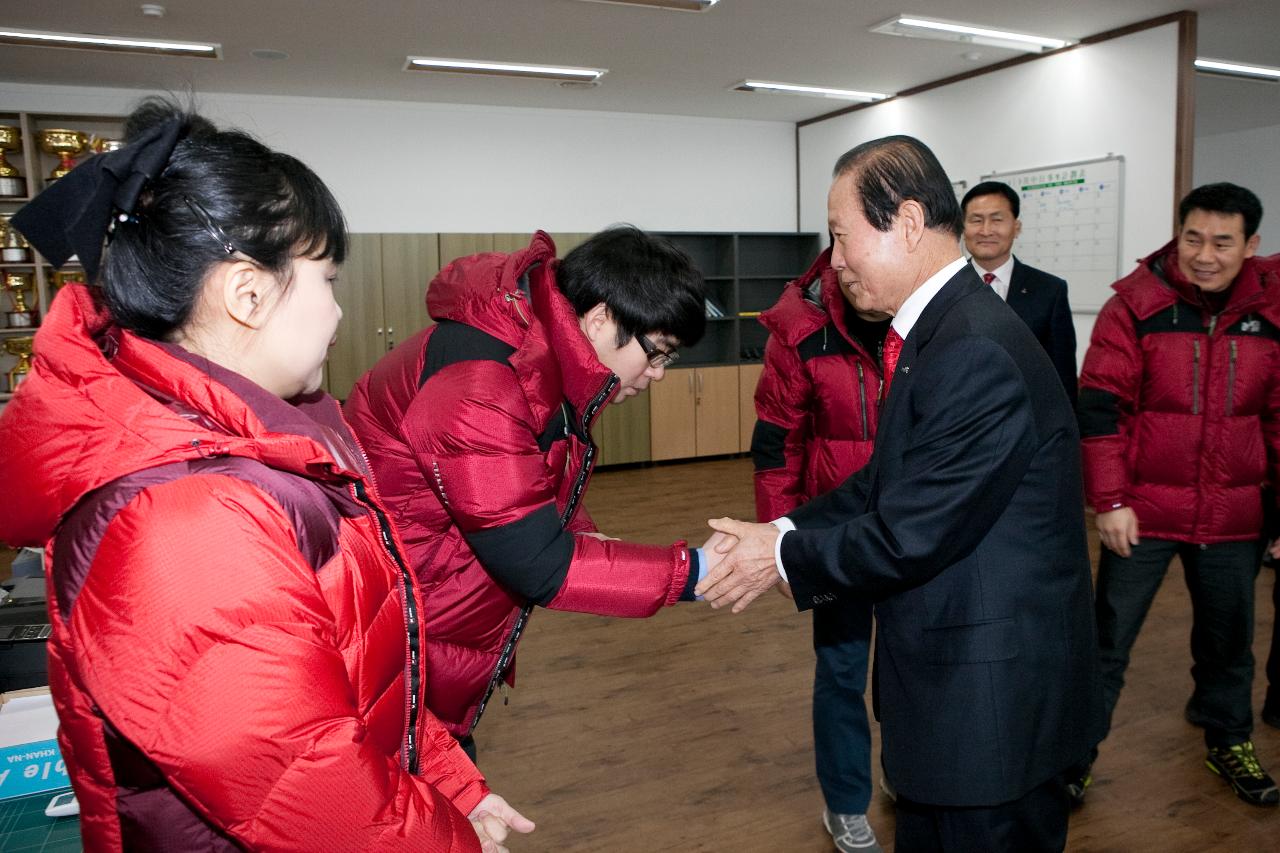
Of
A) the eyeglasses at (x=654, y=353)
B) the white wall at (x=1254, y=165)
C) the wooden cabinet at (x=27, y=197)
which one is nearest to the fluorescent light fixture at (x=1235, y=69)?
the white wall at (x=1254, y=165)

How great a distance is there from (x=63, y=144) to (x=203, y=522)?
663 cm

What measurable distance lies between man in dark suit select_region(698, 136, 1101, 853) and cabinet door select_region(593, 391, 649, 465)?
606 cm

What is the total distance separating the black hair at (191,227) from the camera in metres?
0.86

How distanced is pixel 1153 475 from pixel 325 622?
2.53m

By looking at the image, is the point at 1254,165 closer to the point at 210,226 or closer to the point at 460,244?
the point at 460,244

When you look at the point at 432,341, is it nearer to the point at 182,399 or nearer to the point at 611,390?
the point at 611,390

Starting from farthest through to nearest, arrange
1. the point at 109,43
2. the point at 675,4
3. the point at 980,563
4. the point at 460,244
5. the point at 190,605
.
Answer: the point at 460,244 → the point at 109,43 → the point at 675,4 → the point at 980,563 → the point at 190,605

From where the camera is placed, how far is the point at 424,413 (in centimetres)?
147

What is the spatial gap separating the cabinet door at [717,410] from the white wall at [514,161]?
142 centimetres

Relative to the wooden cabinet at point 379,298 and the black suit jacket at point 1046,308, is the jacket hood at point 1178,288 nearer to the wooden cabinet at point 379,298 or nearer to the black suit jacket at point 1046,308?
the black suit jacket at point 1046,308

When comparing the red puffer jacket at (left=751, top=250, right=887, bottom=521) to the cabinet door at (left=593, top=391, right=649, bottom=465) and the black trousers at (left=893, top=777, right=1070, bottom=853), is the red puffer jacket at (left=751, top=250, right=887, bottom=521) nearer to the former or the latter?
the black trousers at (left=893, top=777, right=1070, bottom=853)

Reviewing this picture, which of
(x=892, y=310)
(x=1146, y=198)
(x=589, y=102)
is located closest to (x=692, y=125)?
(x=589, y=102)

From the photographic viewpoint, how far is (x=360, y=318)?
7000 mm

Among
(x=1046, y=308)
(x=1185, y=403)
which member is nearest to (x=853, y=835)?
(x=1185, y=403)
